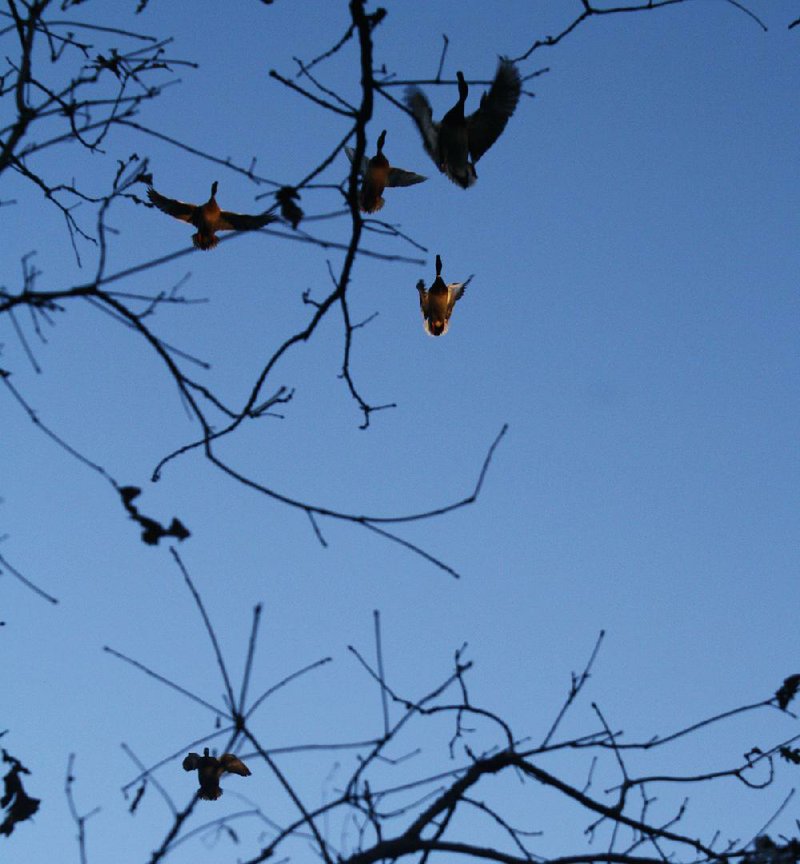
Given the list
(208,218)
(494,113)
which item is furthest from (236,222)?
(494,113)

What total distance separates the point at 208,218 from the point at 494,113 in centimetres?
139

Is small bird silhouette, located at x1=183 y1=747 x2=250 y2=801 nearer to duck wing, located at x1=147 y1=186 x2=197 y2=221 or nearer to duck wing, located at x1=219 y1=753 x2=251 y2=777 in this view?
duck wing, located at x1=219 y1=753 x2=251 y2=777

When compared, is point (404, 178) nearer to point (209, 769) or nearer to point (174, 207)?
point (174, 207)

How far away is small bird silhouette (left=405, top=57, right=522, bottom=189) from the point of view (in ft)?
15.3

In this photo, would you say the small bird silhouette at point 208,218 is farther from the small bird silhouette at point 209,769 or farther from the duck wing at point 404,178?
the small bird silhouette at point 209,769

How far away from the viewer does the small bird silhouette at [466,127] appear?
465 centimetres

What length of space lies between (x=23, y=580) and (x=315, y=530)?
0.66 m

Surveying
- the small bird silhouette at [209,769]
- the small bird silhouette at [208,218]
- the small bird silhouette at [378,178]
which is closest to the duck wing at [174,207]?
the small bird silhouette at [208,218]

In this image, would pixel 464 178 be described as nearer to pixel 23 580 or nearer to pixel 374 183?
pixel 374 183

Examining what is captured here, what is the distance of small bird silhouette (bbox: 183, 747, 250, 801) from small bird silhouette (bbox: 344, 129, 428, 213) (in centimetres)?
170

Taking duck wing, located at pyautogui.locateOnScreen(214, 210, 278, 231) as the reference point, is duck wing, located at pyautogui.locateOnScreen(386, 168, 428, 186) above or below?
above

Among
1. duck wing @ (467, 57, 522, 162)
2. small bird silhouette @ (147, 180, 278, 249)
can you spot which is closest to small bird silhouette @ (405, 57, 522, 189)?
duck wing @ (467, 57, 522, 162)

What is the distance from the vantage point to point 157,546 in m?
2.02

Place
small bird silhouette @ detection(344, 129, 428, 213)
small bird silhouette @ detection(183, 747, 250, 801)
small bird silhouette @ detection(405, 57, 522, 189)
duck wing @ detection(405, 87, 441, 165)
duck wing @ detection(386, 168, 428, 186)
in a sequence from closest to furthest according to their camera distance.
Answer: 1. small bird silhouette @ detection(183, 747, 250, 801)
2. small bird silhouette @ detection(344, 129, 428, 213)
3. duck wing @ detection(405, 87, 441, 165)
4. small bird silhouette @ detection(405, 57, 522, 189)
5. duck wing @ detection(386, 168, 428, 186)
